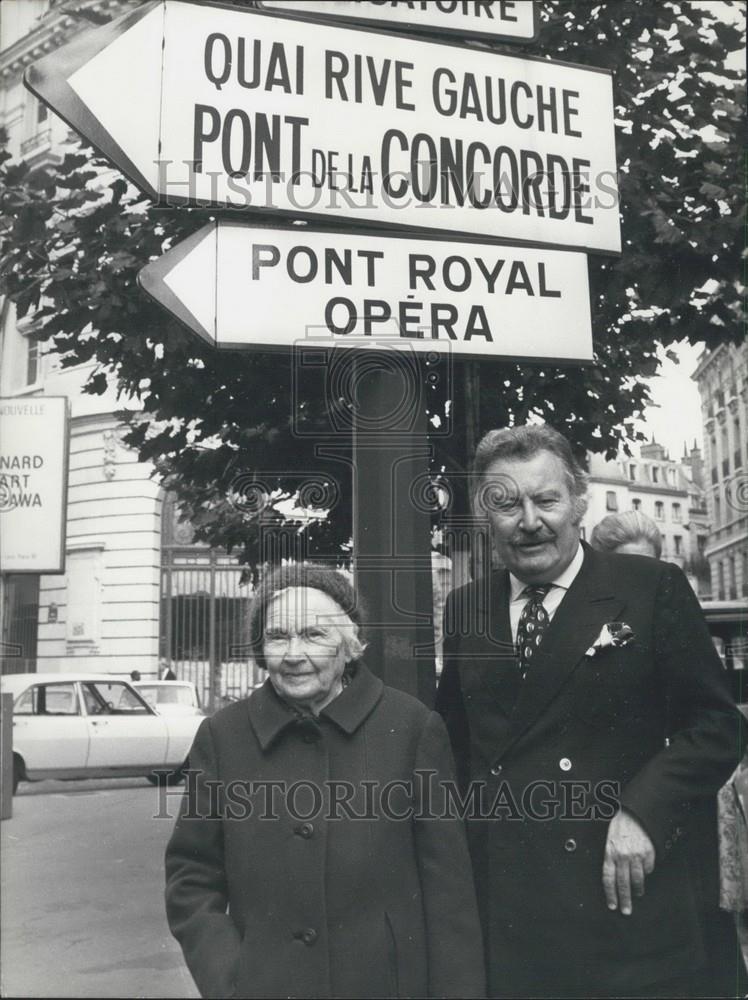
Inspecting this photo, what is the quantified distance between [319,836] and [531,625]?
0.66m

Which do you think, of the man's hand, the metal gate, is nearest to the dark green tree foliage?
the metal gate

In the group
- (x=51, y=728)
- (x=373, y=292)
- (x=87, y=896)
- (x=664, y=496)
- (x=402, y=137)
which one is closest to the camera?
(x=373, y=292)

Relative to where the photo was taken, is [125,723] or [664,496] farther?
[664,496]

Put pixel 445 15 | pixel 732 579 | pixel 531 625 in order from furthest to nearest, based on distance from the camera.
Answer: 1. pixel 732 579
2. pixel 445 15
3. pixel 531 625

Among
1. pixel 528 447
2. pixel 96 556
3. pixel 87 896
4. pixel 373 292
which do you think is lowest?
pixel 87 896

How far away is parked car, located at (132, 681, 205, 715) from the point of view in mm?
2934

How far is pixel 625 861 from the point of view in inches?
75.9

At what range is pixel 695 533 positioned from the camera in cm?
332

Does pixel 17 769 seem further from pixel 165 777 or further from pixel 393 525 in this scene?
pixel 393 525

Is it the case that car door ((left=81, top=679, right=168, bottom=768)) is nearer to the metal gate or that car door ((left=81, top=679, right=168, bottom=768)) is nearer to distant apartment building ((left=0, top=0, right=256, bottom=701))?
distant apartment building ((left=0, top=0, right=256, bottom=701))

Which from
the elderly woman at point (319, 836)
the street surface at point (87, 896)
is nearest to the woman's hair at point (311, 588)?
the elderly woman at point (319, 836)

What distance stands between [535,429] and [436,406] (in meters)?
1.04

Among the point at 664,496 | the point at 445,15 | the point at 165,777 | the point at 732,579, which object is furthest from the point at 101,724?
the point at 445,15

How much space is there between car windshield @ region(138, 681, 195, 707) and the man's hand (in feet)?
4.74
